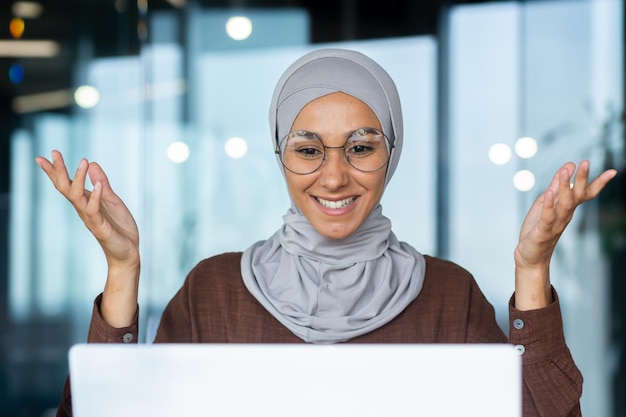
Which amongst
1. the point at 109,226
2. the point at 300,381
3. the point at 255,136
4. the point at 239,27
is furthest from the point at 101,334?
the point at 239,27

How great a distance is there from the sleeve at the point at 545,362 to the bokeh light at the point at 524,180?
2.94m

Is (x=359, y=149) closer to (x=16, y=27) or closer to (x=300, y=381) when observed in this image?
(x=300, y=381)

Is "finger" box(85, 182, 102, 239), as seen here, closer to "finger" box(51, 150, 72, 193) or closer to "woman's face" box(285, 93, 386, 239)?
"finger" box(51, 150, 72, 193)

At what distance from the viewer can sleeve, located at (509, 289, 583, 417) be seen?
1.31 metres

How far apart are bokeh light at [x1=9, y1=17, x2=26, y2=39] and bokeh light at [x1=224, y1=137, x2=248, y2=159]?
3.56 ft

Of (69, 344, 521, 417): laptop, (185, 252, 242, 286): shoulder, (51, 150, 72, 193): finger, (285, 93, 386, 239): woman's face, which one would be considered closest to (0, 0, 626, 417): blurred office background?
(185, 252, 242, 286): shoulder

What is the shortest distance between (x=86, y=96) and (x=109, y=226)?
3144 mm

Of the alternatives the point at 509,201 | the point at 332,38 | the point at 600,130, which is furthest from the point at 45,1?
the point at 600,130

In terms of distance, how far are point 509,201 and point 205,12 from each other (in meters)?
1.76

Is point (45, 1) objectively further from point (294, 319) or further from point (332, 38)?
point (294, 319)

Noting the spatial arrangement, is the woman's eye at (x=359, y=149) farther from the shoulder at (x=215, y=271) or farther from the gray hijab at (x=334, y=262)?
the shoulder at (x=215, y=271)

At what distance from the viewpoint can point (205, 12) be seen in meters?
4.48

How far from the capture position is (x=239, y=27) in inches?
175

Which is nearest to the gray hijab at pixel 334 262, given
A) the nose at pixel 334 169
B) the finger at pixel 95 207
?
the nose at pixel 334 169
